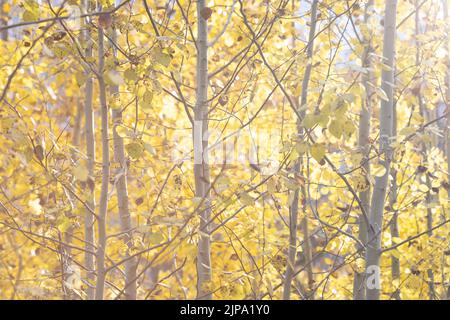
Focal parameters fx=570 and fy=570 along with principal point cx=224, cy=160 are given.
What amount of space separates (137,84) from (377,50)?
88.4 inches

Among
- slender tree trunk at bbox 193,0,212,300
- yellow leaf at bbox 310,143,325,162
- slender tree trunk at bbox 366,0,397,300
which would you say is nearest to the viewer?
yellow leaf at bbox 310,143,325,162

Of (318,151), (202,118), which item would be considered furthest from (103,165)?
(318,151)

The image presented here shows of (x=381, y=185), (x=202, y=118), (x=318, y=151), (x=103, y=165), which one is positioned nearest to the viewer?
(x=318, y=151)

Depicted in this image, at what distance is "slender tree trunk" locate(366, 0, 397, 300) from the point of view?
2588 mm

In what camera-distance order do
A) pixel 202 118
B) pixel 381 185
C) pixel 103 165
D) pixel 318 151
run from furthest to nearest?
pixel 381 185
pixel 202 118
pixel 103 165
pixel 318 151

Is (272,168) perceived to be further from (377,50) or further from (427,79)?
(377,50)

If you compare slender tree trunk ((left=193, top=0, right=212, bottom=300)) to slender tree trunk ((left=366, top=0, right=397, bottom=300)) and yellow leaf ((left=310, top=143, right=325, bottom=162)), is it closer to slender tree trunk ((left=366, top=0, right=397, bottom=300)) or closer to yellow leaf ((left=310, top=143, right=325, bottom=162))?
yellow leaf ((left=310, top=143, right=325, bottom=162))

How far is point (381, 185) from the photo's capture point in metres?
2.63

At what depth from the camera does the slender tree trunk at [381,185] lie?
2588 millimetres

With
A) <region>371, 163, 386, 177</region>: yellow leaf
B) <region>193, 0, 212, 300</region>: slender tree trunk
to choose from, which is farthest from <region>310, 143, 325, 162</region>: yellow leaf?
<region>371, 163, 386, 177</region>: yellow leaf

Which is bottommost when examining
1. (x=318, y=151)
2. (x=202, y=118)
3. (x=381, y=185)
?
(x=318, y=151)

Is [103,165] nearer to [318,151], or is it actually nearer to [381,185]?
[318,151]
